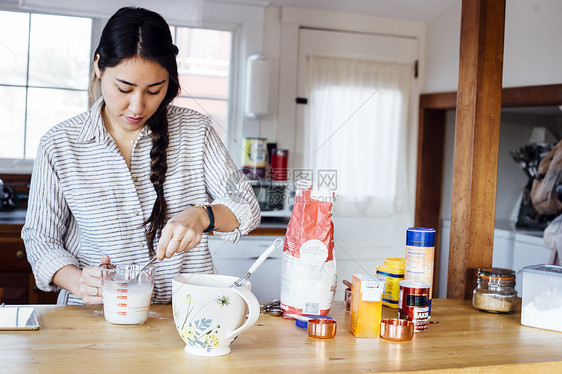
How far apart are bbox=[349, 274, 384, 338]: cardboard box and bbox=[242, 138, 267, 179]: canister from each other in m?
2.09

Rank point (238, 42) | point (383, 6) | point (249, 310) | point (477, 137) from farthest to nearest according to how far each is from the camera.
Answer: point (383, 6) < point (238, 42) < point (477, 137) < point (249, 310)


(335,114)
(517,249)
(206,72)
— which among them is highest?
(206,72)

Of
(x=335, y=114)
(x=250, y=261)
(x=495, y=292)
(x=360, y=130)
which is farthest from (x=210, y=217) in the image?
(x=360, y=130)

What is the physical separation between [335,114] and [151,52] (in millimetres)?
2243

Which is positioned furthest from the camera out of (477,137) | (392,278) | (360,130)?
(360,130)

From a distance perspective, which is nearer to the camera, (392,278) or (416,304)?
(416,304)

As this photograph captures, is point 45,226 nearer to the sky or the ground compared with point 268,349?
nearer to the sky

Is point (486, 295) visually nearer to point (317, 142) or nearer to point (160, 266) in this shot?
point (160, 266)

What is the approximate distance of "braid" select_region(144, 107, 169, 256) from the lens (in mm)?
1359

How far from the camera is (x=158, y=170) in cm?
138

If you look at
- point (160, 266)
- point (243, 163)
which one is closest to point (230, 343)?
point (160, 266)

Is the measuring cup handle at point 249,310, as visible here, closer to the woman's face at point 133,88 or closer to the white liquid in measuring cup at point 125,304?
the white liquid in measuring cup at point 125,304

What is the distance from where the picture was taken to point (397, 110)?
11.8 ft

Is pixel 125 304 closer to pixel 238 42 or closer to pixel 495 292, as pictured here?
pixel 495 292
